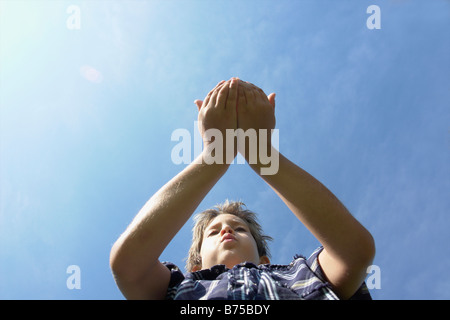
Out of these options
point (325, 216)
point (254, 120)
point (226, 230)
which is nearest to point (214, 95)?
point (254, 120)

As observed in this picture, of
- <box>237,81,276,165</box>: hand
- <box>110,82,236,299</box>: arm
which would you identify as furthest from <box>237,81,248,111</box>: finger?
<box>110,82,236,299</box>: arm

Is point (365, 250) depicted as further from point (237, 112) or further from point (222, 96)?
point (222, 96)

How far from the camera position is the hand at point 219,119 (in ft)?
7.79

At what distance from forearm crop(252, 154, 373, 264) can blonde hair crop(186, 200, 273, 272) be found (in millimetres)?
1971

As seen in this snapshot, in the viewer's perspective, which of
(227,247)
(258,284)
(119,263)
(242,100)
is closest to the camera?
(119,263)

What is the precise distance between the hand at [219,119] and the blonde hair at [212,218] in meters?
1.72

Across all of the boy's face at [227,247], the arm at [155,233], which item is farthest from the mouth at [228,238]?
the arm at [155,233]

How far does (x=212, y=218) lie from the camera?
158 inches

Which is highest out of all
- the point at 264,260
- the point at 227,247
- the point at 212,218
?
the point at 212,218

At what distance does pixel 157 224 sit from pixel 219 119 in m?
0.97

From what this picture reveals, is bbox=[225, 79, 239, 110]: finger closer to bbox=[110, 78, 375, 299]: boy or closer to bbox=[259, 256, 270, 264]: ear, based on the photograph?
bbox=[110, 78, 375, 299]: boy

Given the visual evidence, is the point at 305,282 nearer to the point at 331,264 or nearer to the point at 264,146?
the point at 331,264
